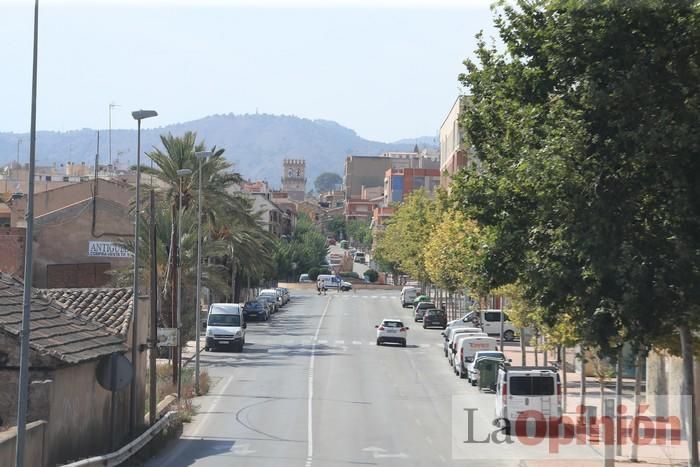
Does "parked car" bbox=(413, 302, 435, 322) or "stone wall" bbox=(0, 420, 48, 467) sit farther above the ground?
"parked car" bbox=(413, 302, 435, 322)

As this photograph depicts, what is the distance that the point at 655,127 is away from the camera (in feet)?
58.9

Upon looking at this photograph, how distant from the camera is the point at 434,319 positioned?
74.6 metres

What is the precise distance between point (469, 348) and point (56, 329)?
24262 millimetres

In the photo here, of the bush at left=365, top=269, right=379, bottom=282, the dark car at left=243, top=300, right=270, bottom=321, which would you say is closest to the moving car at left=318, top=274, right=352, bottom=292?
the bush at left=365, top=269, right=379, bottom=282

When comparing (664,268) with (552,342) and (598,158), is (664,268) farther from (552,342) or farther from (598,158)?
(552,342)

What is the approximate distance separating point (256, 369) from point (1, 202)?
A: 147 ft

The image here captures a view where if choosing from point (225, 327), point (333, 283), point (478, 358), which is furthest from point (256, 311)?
point (333, 283)

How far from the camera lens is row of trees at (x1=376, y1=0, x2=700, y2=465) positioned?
18375 millimetres

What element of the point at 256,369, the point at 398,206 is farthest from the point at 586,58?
the point at 398,206

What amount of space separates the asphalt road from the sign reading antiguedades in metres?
8.92

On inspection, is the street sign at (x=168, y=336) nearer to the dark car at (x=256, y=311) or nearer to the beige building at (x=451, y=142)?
the dark car at (x=256, y=311)

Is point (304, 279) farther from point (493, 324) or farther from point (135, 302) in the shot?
point (135, 302)

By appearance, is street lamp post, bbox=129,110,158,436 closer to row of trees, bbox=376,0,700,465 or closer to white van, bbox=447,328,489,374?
row of trees, bbox=376,0,700,465

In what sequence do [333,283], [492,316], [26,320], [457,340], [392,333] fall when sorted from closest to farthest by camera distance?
[26,320] → [457,340] → [392,333] → [492,316] → [333,283]
